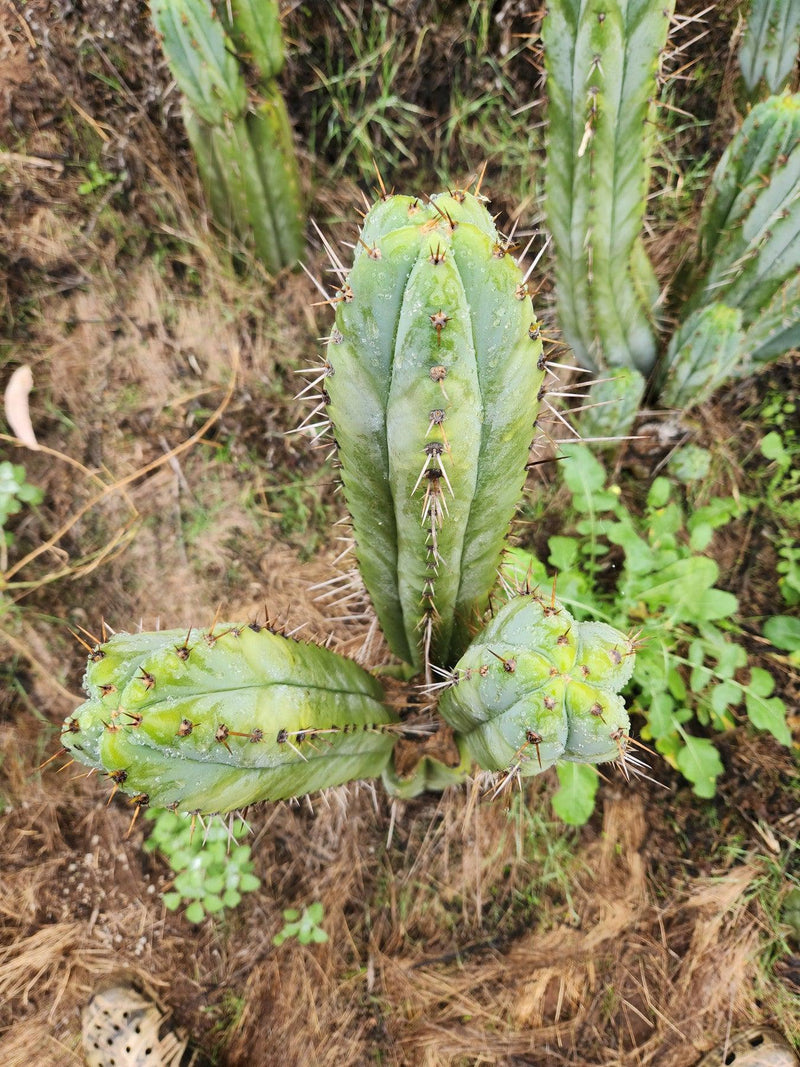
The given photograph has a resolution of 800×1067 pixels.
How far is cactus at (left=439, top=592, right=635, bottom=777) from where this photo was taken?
3.65 ft

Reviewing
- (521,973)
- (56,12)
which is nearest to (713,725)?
(521,973)

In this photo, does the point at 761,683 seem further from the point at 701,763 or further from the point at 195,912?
the point at 195,912

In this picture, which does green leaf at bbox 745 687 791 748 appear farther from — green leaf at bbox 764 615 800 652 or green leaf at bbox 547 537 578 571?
green leaf at bbox 547 537 578 571

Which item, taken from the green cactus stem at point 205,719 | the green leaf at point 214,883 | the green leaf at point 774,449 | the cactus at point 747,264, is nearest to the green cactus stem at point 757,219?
the cactus at point 747,264

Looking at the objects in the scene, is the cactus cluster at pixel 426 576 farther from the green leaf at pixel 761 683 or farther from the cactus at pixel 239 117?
the green leaf at pixel 761 683

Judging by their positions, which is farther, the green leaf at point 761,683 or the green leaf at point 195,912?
the green leaf at point 195,912

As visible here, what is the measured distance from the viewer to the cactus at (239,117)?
5.82 feet

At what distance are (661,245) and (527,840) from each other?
2208mm

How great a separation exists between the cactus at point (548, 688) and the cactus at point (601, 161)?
1.14m

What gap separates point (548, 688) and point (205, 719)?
0.60 m

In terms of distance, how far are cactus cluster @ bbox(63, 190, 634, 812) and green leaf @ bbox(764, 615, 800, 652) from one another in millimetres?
1320

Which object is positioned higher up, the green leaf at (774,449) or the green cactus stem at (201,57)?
the green cactus stem at (201,57)

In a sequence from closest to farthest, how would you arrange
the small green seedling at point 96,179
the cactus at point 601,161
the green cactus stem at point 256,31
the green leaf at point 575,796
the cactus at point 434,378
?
the cactus at point 434,378 < the cactus at point 601,161 < the green cactus stem at point 256,31 < the green leaf at point 575,796 < the small green seedling at point 96,179

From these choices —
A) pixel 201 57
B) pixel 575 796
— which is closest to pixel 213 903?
pixel 575 796
